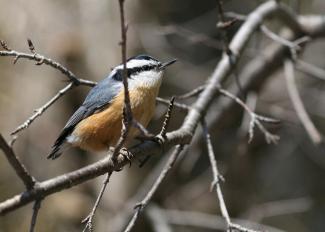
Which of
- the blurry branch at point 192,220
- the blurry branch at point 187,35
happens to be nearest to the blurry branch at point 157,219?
the blurry branch at point 192,220

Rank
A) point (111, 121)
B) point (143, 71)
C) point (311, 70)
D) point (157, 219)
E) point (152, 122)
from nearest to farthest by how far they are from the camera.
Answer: point (111, 121) < point (143, 71) < point (311, 70) < point (157, 219) < point (152, 122)

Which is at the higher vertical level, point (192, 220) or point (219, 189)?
point (219, 189)

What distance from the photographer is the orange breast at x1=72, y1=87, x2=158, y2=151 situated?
2.81 metres

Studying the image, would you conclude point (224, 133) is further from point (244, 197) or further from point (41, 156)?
point (41, 156)

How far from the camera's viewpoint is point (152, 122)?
14.0ft

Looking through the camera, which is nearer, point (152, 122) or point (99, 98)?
point (99, 98)

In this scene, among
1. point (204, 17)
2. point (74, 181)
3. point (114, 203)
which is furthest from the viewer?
point (204, 17)

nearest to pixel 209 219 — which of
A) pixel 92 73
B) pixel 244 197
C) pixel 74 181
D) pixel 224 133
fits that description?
pixel 244 197

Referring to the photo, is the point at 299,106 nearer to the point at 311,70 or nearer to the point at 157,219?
the point at 311,70

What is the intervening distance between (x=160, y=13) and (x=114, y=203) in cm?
155

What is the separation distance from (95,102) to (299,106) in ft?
3.50

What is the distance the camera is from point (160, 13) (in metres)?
4.74

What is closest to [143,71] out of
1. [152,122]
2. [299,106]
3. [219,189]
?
[299,106]

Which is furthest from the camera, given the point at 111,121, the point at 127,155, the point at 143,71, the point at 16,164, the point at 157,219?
the point at 157,219
